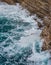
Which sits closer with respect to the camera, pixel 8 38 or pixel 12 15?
pixel 8 38

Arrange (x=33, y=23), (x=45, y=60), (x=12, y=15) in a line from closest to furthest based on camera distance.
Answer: (x=45, y=60)
(x=33, y=23)
(x=12, y=15)

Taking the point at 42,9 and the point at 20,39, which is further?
the point at 42,9

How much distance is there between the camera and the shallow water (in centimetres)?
544

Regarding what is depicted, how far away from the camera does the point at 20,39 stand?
6.19 meters

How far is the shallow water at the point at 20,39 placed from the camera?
544 centimetres

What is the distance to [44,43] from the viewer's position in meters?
5.71

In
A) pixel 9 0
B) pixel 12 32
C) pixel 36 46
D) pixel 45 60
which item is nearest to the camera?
pixel 45 60

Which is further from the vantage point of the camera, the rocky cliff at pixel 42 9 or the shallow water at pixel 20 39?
the rocky cliff at pixel 42 9

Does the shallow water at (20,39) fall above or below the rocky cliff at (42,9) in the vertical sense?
below

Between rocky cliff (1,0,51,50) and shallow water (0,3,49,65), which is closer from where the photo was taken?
shallow water (0,3,49,65)

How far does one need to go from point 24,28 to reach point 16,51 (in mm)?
1284

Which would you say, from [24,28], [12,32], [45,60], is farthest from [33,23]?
[45,60]

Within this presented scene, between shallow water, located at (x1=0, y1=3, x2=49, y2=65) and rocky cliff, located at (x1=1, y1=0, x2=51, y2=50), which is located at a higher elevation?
rocky cliff, located at (x1=1, y1=0, x2=51, y2=50)

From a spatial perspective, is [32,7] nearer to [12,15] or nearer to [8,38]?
A: [12,15]
